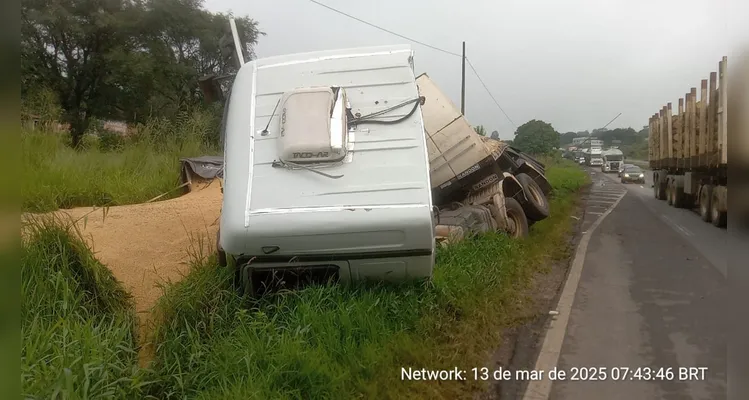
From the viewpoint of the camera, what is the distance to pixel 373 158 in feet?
14.3

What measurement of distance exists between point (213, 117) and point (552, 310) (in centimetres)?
905

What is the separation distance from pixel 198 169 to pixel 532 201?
5.50 metres

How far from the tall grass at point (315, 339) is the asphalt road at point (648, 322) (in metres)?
0.78

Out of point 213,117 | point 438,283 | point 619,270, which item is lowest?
point 619,270

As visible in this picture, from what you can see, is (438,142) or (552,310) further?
(438,142)

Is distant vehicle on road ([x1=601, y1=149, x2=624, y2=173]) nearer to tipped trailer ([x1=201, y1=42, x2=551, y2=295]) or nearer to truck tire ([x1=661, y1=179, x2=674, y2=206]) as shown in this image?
truck tire ([x1=661, y1=179, x2=674, y2=206])

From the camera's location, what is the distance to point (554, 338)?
16.1ft

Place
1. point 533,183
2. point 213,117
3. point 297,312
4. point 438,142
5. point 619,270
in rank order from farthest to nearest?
point 213,117 → point 533,183 → point 438,142 → point 619,270 → point 297,312

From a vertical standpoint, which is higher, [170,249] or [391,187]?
[391,187]

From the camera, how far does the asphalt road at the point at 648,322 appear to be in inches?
152

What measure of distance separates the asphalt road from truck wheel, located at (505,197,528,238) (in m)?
1.07

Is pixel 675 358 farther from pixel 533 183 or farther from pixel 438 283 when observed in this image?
pixel 533 183

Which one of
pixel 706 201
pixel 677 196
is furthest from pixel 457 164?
pixel 677 196

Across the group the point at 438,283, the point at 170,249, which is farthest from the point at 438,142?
the point at 170,249
